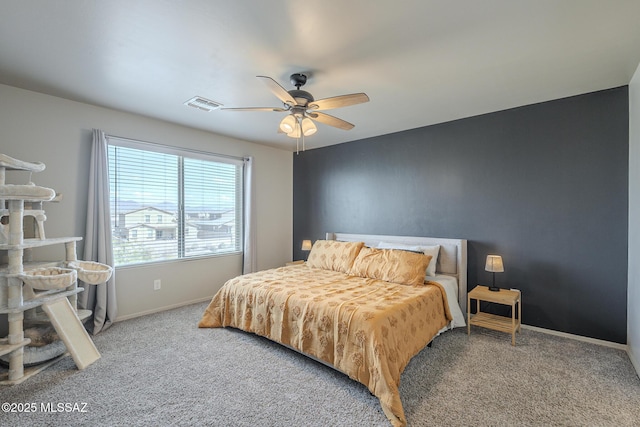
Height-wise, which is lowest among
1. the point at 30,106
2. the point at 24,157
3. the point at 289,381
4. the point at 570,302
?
the point at 289,381

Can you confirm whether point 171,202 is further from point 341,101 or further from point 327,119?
point 341,101

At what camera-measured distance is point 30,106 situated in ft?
9.70

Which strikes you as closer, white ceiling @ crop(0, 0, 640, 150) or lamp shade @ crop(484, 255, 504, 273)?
white ceiling @ crop(0, 0, 640, 150)

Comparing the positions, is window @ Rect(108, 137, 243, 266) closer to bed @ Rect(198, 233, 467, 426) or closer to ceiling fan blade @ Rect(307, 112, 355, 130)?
bed @ Rect(198, 233, 467, 426)

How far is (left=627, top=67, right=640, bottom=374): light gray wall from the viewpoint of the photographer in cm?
245

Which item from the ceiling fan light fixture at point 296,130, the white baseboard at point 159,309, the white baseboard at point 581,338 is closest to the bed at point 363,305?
the white baseboard at point 581,338

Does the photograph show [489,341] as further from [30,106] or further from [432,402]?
[30,106]

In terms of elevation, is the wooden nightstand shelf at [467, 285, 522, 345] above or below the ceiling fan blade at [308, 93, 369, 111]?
below

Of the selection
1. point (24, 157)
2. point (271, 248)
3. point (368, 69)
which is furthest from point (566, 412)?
point (24, 157)

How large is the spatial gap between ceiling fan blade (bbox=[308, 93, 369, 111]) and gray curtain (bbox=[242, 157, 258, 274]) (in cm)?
261

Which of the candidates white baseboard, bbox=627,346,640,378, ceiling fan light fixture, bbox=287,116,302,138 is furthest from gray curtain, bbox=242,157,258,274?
white baseboard, bbox=627,346,640,378

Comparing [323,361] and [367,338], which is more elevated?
[367,338]

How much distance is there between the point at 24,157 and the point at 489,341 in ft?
16.4

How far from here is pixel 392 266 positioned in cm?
337
